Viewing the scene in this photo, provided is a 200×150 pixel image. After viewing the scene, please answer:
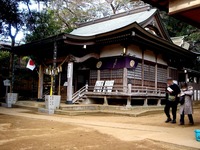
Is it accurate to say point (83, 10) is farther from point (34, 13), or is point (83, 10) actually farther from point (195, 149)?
point (195, 149)

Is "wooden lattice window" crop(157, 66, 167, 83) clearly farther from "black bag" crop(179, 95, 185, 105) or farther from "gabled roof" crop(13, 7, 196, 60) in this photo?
"black bag" crop(179, 95, 185, 105)

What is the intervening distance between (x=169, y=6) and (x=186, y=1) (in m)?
0.43

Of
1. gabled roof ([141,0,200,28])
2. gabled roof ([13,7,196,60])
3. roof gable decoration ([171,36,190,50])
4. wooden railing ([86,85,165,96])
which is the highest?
roof gable decoration ([171,36,190,50])

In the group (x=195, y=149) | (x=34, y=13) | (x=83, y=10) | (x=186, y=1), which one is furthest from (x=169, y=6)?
(x=83, y=10)

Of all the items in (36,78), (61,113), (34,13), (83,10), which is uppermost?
(83,10)

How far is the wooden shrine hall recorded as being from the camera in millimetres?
14148

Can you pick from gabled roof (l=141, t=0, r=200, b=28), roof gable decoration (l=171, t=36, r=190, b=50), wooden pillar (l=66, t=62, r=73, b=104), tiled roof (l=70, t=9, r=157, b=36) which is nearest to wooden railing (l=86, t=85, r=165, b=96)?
wooden pillar (l=66, t=62, r=73, b=104)

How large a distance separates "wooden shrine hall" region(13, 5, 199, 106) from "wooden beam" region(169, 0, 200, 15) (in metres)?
8.39

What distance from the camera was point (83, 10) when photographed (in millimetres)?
34656

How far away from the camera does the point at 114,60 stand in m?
15.8

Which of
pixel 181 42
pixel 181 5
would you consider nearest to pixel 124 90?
pixel 181 5

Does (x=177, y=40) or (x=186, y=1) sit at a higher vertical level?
(x=177, y=40)

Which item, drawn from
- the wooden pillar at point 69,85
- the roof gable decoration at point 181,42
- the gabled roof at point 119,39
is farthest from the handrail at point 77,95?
the roof gable decoration at point 181,42

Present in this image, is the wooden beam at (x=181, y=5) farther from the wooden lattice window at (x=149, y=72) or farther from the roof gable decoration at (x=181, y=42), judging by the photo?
the roof gable decoration at (x=181, y=42)
